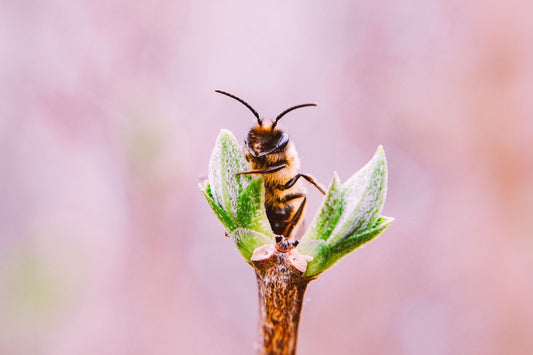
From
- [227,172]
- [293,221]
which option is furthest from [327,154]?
[227,172]

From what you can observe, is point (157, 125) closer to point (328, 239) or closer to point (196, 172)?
point (196, 172)

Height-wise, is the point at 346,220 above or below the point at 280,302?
above

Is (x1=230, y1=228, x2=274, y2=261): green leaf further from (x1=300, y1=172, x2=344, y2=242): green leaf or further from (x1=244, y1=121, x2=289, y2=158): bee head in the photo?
(x1=244, y1=121, x2=289, y2=158): bee head

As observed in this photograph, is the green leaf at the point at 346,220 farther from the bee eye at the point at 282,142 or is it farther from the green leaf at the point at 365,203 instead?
the bee eye at the point at 282,142

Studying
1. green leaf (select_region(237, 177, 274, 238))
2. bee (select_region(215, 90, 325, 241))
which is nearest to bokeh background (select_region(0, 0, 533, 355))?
bee (select_region(215, 90, 325, 241))

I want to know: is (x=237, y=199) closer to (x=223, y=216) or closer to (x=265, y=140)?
(x=223, y=216)

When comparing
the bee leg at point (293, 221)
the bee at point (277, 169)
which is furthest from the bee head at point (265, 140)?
the bee leg at point (293, 221)

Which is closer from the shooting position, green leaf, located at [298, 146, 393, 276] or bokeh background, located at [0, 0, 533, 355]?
green leaf, located at [298, 146, 393, 276]
